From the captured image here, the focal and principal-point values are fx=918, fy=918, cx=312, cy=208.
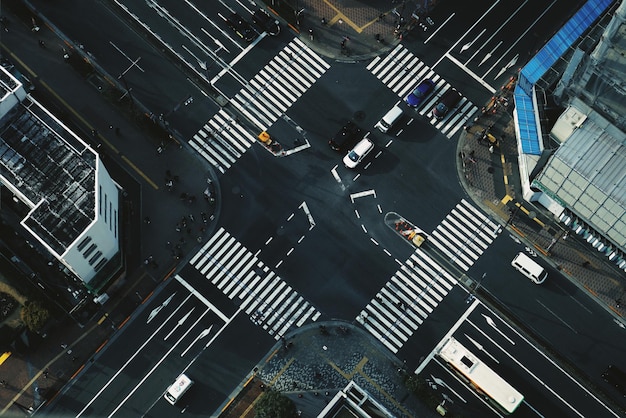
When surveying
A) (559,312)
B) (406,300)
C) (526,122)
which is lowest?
(406,300)

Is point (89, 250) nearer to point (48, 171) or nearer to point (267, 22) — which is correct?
point (48, 171)

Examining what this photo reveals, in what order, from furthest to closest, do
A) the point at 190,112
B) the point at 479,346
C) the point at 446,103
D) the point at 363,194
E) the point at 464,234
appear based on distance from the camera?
the point at 190,112 < the point at 446,103 < the point at 363,194 < the point at 464,234 < the point at 479,346

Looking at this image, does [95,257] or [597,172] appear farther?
[95,257]

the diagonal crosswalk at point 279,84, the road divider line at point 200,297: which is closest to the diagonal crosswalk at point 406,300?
the road divider line at point 200,297

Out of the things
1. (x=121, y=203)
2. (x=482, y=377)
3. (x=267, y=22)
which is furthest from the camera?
(x=267, y=22)

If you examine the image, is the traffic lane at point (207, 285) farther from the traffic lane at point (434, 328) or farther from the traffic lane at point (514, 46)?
the traffic lane at point (514, 46)

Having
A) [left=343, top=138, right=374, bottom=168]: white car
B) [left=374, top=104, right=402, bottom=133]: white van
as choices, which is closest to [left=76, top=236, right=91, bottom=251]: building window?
[left=343, top=138, right=374, bottom=168]: white car

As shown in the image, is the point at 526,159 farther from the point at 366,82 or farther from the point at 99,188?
the point at 99,188

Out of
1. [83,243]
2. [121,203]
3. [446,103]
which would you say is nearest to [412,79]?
[446,103]
